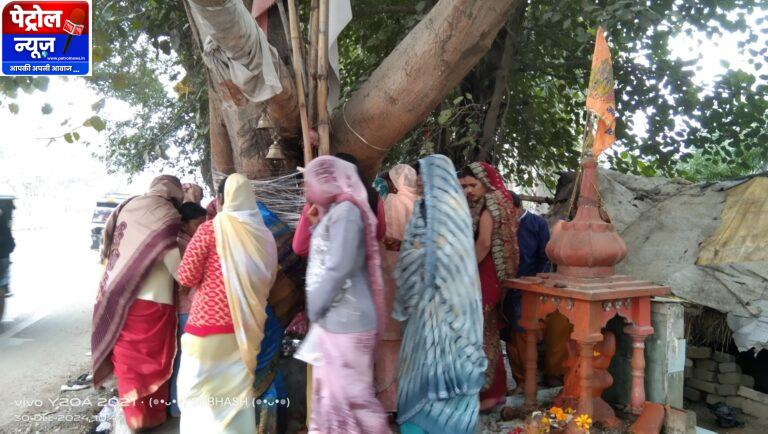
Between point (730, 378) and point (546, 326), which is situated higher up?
point (546, 326)

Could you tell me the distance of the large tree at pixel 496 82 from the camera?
361 cm

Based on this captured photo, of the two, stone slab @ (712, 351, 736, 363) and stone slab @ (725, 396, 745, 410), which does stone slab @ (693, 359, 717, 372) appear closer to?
stone slab @ (712, 351, 736, 363)

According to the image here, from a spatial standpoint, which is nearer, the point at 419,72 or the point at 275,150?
the point at 419,72

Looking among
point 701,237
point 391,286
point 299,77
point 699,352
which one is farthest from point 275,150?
point 699,352

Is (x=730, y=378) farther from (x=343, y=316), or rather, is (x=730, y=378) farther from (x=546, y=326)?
(x=343, y=316)

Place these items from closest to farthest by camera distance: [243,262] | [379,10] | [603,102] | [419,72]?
[243,262]
[603,102]
[419,72]
[379,10]

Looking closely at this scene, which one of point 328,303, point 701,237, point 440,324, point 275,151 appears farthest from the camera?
point 701,237

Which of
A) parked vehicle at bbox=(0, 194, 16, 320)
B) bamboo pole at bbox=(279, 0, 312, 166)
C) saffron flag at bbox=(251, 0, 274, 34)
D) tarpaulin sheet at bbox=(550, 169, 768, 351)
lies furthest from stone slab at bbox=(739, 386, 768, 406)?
parked vehicle at bbox=(0, 194, 16, 320)

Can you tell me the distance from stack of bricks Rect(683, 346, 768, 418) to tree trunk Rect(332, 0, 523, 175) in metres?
3.58

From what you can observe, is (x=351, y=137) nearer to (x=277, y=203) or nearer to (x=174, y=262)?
(x=277, y=203)

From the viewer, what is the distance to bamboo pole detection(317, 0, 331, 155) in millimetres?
3736

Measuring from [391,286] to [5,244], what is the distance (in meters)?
6.65

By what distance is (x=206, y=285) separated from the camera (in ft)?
9.68

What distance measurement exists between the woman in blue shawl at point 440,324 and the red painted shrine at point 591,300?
2.16ft
